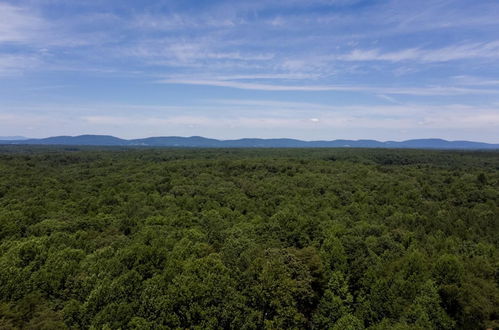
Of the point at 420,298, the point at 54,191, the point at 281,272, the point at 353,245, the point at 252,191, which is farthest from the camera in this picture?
the point at 252,191

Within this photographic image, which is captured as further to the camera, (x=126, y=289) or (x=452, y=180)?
(x=452, y=180)

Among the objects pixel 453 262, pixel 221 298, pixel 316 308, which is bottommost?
pixel 316 308

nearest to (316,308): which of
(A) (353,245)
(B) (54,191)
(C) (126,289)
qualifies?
(A) (353,245)

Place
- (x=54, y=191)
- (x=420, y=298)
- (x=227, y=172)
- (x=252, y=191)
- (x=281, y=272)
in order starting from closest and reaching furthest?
(x=420, y=298) < (x=281, y=272) < (x=54, y=191) < (x=252, y=191) < (x=227, y=172)

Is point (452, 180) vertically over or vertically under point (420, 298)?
over

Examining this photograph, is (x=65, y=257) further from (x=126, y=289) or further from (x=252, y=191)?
(x=252, y=191)

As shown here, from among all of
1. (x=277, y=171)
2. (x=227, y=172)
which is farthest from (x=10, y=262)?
(x=277, y=171)
